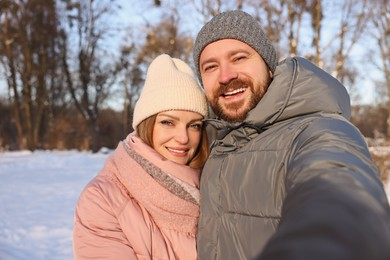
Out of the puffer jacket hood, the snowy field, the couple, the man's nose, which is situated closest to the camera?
the couple

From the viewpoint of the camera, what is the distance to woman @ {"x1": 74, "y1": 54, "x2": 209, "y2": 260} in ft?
5.82

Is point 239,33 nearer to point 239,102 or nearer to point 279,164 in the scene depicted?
point 239,102

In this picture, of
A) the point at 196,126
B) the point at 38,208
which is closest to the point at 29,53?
the point at 38,208

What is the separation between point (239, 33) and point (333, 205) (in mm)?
1316

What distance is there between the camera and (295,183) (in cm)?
106

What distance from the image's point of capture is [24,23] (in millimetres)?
24047

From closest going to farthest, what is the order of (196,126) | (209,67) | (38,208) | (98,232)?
(98,232), (209,67), (196,126), (38,208)

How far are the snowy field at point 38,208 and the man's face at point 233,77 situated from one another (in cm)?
380

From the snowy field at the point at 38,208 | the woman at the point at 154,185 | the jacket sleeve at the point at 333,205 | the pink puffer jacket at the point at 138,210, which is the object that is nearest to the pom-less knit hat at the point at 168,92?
the woman at the point at 154,185

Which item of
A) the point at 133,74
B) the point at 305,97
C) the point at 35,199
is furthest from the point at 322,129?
the point at 133,74

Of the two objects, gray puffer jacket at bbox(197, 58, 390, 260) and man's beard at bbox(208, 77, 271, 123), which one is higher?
man's beard at bbox(208, 77, 271, 123)

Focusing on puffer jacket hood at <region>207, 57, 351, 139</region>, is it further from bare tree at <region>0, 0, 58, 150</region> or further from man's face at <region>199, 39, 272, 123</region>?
bare tree at <region>0, 0, 58, 150</region>

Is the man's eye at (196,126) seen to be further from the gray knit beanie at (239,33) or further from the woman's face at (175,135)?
the gray knit beanie at (239,33)

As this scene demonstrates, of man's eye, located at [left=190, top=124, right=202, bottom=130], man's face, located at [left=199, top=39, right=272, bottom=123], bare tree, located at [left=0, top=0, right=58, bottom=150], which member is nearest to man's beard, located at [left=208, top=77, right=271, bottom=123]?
man's face, located at [left=199, top=39, right=272, bottom=123]
